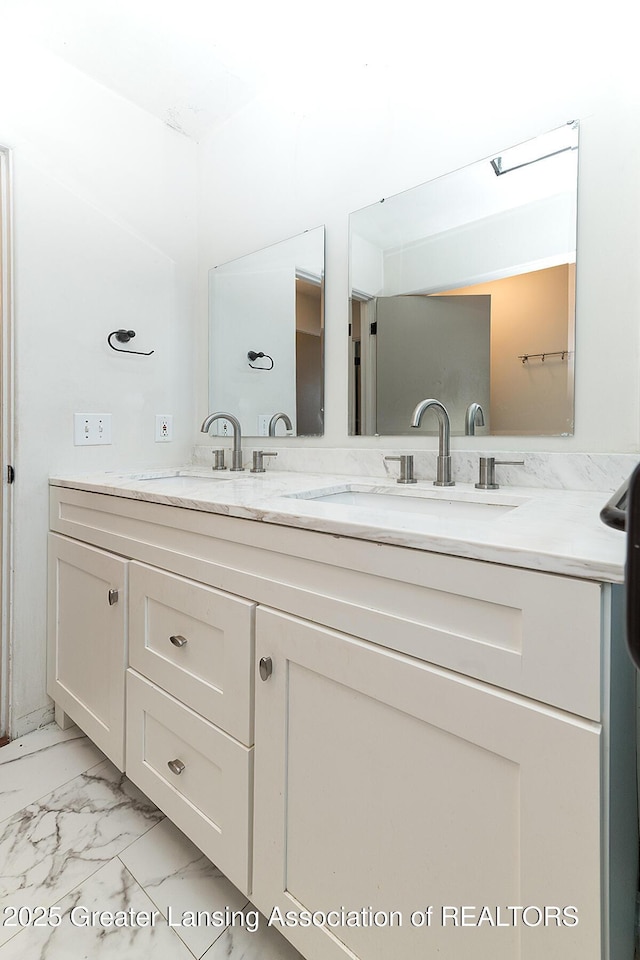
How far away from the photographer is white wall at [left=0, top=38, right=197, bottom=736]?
5.11ft

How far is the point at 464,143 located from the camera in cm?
128

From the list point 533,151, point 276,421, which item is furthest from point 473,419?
point 276,421

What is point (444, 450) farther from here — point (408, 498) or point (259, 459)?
point (259, 459)

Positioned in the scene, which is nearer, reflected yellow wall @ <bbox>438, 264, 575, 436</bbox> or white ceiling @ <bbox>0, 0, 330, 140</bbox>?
reflected yellow wall @ <bbox>438, 264, 575, 436</bbox>

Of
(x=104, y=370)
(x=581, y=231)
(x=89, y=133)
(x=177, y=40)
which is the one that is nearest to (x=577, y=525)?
(x=581, y=231)

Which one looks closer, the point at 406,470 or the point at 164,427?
the point at 406,470

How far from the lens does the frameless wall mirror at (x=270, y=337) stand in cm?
164

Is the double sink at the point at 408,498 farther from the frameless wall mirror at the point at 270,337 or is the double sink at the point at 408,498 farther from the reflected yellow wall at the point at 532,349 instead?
the frameless wall mirror at the point at 270,337

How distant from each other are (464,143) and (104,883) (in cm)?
195

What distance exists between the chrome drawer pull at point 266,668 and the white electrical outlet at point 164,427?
132 cm

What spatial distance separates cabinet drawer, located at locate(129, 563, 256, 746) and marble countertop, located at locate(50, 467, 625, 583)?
18cm

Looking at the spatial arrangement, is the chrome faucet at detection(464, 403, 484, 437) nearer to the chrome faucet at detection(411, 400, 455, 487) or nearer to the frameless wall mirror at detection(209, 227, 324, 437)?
the chrome faucet at detection(411, 400, 455, 487)

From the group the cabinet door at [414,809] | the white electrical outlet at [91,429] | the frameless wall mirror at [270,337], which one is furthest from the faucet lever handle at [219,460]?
the cabinet door at [414,809]

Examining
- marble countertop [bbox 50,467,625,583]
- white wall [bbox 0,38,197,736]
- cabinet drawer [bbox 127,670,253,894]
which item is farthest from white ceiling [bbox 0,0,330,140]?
cabinet drawer [bbox 127,670,253,894]
